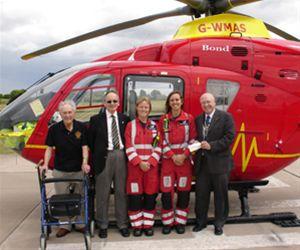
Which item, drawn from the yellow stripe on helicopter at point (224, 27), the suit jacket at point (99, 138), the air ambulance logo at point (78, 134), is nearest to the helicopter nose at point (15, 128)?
the air ambulance logo at point (78, 134)

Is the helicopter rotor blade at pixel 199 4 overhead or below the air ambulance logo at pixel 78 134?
overhead

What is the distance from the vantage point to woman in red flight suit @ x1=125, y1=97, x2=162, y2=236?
4207 mm

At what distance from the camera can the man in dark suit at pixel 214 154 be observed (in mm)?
4301

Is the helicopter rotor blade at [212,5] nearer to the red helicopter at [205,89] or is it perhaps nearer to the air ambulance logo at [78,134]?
the red helicopter at [205,89]

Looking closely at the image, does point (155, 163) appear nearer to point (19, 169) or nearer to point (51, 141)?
point (51, 141)

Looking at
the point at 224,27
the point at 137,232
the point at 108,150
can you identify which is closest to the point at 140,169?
the point at 108,150

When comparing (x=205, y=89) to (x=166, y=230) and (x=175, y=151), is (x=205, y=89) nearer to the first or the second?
(x=175, y=151)

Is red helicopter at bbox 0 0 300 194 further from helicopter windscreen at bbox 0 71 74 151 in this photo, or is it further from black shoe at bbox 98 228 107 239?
black shoe at bbox 98 228 107 239

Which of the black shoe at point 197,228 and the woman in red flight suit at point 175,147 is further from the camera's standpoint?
the black shoe at point 197,228

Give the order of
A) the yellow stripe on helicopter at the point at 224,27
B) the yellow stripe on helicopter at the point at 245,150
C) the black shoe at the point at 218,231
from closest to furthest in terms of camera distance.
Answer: the black shoe at the point at 218,231 < the yellow stripe on helicopter at the point at 245,150 < the yellow stripe on helicopter at the point at 224,27

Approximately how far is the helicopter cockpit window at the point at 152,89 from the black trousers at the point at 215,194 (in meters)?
1.04

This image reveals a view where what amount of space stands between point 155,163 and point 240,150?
1.35 m

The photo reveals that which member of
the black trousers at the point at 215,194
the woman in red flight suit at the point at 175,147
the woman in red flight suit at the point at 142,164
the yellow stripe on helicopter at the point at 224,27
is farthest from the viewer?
the yellow stripe on helicopter at the point at 224,27

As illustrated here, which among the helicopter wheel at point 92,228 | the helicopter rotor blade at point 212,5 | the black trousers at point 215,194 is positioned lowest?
the helicopter wheel at point 92,228
